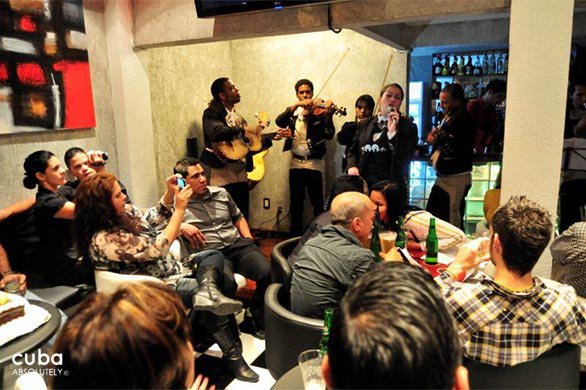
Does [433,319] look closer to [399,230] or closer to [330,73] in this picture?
[399,230]

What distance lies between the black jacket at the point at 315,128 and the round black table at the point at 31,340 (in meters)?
3.12

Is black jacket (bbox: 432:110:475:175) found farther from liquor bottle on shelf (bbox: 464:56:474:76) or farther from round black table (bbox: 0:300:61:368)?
liquor bottle on shelf (bbox: 464:56:474:76)

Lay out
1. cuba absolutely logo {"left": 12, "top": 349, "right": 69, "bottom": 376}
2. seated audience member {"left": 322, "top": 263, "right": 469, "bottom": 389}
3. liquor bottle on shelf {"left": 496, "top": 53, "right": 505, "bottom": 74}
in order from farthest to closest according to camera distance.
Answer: liquor bottle on shelf {"left": 496, "top": 53, "right": 505, "bottom": 74} < cuba absolutely logo {"left": 12, "top": 349, "right": 69, "bottom": 376} < seated audience member {"left": 322, "top": 263, "right": 469, "bottom": 389}

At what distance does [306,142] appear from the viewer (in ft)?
14.9

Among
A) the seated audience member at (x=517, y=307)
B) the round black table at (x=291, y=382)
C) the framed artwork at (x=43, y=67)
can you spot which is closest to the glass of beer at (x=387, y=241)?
the seated audience member at (x=517, y=307)

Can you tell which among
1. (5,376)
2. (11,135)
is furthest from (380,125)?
(5,376)

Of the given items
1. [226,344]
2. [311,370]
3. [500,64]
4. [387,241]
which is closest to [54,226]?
[226,344]

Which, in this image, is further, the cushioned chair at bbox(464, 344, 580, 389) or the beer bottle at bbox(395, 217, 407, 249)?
the beer bottle at bbox(395, 217, 407, 249)

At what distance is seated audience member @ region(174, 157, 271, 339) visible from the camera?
9.93ft

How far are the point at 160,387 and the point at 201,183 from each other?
2.35 metres

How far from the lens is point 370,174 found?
12.4 ft

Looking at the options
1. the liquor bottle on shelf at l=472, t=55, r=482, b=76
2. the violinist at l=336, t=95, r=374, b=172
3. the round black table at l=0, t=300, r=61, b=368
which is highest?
the liquor bottle on shelf at l=472, t=55, r=482, b=76

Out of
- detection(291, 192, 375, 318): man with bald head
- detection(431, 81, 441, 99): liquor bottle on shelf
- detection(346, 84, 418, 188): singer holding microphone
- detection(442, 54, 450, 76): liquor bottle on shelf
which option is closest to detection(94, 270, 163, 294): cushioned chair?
detection(291, 192, 375, 318): man with bald head

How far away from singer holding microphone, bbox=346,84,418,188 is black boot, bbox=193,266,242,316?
5.42 ft
